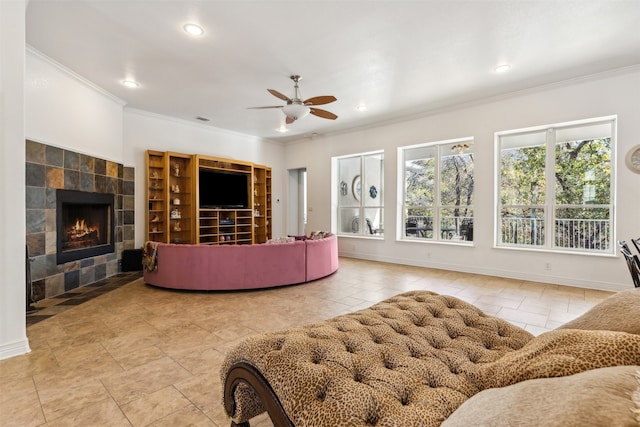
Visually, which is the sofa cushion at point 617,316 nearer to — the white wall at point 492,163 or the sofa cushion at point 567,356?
the sofa cushion at point 567,356

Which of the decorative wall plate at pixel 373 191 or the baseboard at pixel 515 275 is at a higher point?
the decorative wall plate at pixel 373 191

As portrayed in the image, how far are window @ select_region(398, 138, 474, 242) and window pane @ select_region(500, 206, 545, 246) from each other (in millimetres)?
590

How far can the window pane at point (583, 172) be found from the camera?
468cm

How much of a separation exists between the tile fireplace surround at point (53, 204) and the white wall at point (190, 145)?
65 centimetres

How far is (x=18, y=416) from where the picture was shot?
1.77 m

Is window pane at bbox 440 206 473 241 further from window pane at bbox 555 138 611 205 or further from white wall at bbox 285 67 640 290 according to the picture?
window pane at bbox 555 138 611 205

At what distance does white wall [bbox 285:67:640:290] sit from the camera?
4340 millimetres

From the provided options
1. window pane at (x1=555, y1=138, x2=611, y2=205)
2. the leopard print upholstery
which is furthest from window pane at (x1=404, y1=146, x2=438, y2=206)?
the leopard print upholstery

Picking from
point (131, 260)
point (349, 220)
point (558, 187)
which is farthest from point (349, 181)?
point (131, 260)

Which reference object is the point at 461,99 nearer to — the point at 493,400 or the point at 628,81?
the point at 628,81

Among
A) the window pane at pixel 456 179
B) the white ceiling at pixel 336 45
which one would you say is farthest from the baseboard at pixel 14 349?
the window pane at pixel 456 179

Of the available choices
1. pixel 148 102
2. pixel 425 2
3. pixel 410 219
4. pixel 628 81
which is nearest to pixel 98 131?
pixel 148 102

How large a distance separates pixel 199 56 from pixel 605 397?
4.65 m

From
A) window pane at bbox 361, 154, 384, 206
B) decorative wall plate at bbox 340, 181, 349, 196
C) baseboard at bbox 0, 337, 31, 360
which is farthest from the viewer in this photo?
decorative wall plate at bbox 340, 181, 349, 196
